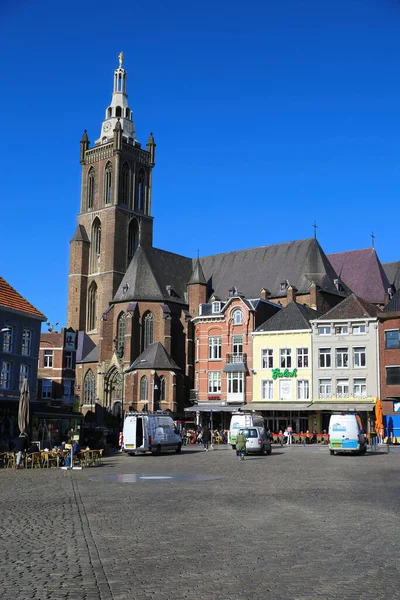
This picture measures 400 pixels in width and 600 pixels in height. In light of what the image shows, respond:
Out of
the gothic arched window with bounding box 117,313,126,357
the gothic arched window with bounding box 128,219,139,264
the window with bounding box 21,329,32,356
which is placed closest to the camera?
the window with bounding box 21,329,32,356

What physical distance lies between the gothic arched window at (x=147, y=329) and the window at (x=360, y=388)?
78.3 feet

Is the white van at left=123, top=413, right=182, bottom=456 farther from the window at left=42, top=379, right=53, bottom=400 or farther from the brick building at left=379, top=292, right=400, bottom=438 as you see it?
the window at left=42, top=379, right=53, bottom=400

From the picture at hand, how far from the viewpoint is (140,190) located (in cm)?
9031

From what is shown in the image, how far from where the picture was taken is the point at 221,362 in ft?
212

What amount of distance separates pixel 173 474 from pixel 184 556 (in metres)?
14.5

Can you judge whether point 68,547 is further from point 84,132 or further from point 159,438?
point 84,132

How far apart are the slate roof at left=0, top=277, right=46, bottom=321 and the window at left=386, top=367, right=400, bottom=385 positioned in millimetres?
24937

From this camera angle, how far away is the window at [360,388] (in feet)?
178

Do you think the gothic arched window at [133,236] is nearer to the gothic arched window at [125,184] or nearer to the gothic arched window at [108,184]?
the gothic arched window at [125,184]

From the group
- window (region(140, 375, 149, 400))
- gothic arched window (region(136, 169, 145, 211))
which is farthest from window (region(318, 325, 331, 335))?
gothic arched window (region(136, 169, 145, 211))

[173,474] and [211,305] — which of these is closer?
[173,474]

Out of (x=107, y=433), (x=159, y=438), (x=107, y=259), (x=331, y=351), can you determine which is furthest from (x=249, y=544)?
(x=107, y=259)

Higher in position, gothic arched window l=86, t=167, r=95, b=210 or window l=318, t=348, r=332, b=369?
gothic arched window l=86, t=167, r=95, b=210

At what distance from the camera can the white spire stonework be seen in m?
91.6
